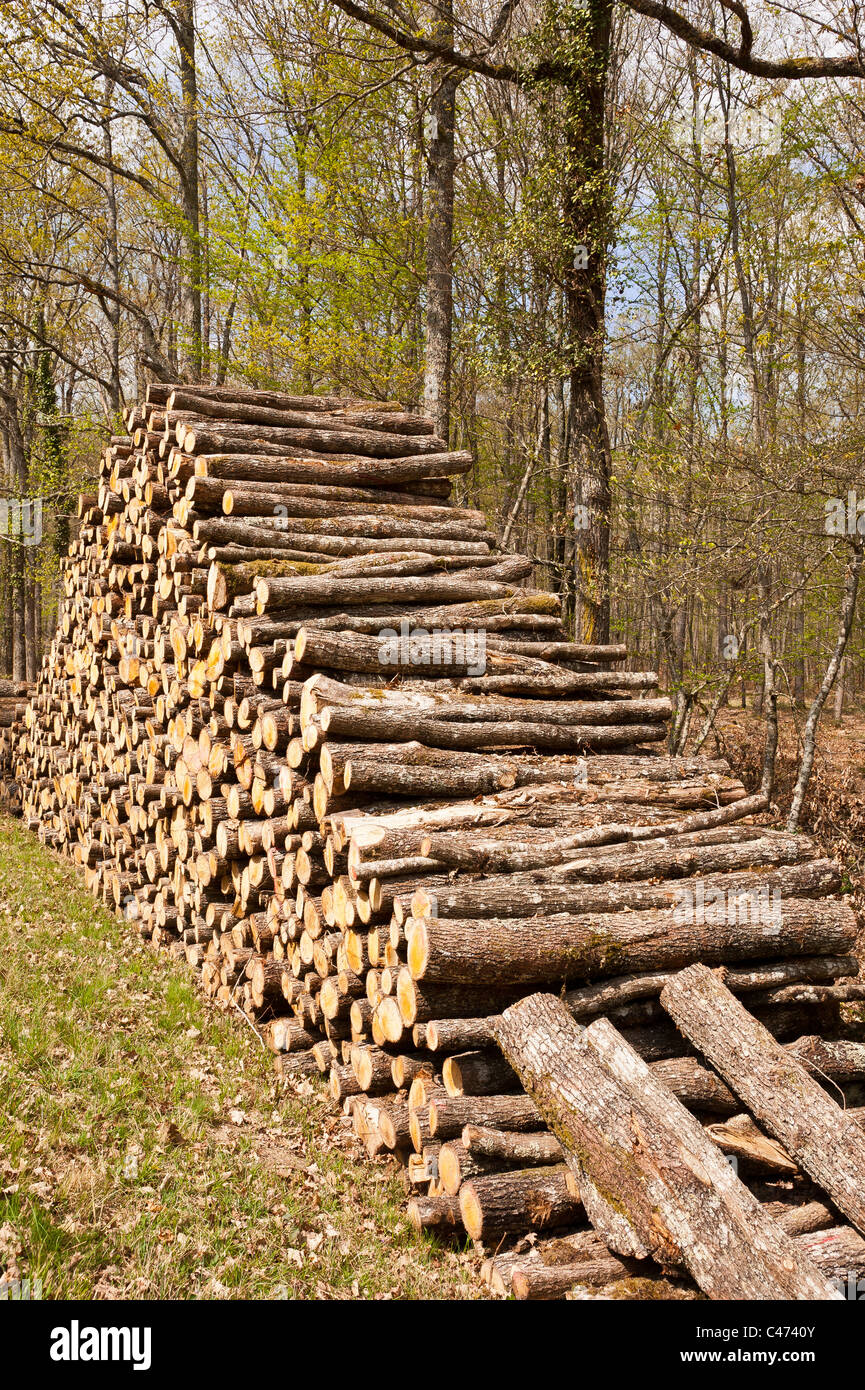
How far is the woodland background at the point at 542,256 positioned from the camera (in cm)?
1166

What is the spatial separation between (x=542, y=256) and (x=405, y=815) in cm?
1001

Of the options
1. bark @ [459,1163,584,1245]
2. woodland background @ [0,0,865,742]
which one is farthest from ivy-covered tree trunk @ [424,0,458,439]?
bark @ [459,1163,584,1245]

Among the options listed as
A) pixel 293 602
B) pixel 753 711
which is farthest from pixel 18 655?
pixel 293 602

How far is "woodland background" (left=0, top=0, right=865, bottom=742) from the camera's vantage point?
1166 cm

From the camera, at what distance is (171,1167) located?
165 inches

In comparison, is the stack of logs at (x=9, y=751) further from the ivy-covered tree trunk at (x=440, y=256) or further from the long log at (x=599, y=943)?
the long log at (x=599, y=943)

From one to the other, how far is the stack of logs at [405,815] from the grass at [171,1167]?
0.23m

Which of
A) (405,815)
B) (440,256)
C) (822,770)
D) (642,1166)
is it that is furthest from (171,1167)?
(440,256)

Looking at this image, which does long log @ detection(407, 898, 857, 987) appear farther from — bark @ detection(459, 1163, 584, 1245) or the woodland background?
the woodland background

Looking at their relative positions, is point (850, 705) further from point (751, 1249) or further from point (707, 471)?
point (751, 1249)

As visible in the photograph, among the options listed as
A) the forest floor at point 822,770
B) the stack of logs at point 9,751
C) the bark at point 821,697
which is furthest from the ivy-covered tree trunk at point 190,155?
the bark at point 821,697

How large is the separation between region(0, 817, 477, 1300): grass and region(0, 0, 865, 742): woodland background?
25.9 ft

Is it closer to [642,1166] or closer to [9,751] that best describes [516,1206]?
[642,1166]
